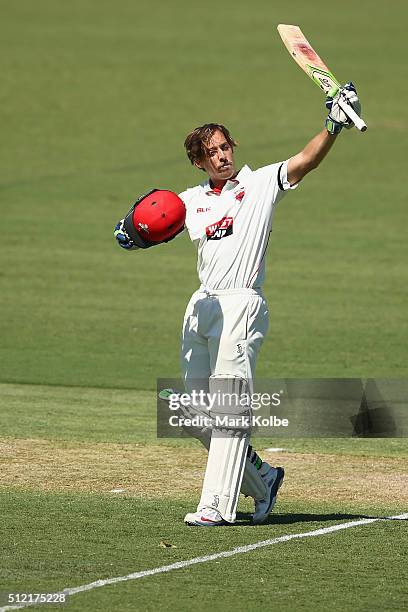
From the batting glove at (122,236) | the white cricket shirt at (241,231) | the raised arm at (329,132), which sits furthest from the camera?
the batting glove at (122,236)

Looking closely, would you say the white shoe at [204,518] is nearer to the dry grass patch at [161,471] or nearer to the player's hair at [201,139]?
the dry grass patch at [161,471]

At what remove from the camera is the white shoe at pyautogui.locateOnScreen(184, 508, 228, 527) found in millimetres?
8578

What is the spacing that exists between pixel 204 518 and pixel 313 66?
3005 mm

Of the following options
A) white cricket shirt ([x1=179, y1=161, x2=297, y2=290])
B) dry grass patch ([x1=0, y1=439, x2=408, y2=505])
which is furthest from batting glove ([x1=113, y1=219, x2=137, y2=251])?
dry grass patch ([x1=0, y1=439, x2=408, y2=505])

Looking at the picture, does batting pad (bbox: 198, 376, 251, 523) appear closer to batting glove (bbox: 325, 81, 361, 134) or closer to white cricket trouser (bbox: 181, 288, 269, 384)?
white cricket trouser (bbox: 181, 288, 269, 384)

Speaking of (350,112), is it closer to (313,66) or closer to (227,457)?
(313,66)

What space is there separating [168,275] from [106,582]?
14.8 meters

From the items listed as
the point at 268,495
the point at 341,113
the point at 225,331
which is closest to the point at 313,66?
the point at 341,113

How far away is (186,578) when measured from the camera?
24.0 feet

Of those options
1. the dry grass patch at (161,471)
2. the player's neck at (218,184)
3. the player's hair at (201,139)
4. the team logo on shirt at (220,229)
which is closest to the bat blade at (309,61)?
the player's hair at (201,139)

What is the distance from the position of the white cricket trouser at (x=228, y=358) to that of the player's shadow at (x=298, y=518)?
347mm

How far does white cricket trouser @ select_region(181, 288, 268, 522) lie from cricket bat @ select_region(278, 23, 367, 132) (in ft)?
4.28

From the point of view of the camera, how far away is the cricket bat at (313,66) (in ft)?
27.2

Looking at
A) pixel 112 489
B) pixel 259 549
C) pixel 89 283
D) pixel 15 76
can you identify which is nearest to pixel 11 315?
pixel 89 283
